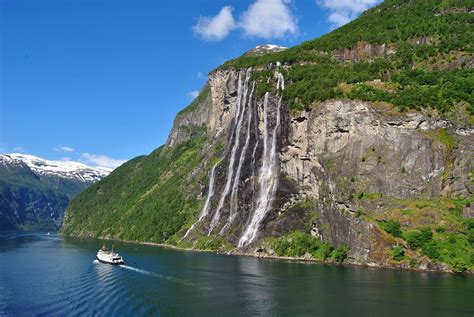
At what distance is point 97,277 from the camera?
75875mm

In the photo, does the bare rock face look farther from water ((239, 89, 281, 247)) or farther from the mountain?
water ((239, 89, 281, 247))

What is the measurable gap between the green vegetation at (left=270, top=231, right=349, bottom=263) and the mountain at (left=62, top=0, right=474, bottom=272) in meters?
0.31

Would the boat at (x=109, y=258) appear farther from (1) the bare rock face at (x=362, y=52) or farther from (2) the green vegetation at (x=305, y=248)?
(1) the bare rock face at (x=362, y=52)

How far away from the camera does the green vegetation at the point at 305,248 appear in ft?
314

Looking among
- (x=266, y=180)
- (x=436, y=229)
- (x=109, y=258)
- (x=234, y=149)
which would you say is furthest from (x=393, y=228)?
(x=234, y=149)

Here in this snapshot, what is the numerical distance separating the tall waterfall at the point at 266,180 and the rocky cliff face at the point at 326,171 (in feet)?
1.04

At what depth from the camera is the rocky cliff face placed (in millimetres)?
95125

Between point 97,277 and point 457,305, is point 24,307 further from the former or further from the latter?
point 457,305

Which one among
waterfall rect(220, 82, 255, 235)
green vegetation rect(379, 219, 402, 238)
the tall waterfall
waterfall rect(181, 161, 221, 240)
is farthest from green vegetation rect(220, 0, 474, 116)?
green vegetation rect(379, 219, 402, 238)

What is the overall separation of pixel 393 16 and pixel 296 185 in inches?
2887

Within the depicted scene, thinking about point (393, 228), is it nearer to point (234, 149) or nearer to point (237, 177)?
point (237, 177)

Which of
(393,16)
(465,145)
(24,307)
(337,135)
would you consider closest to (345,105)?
(337,135)

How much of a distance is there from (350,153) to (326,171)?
7.12m

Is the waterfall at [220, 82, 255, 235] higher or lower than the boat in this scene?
higher
